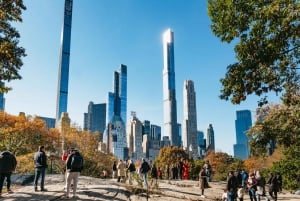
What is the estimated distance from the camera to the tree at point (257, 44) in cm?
1318

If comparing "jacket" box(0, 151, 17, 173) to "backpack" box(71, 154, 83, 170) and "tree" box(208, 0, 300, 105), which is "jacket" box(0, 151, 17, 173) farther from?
"tree" box(208, 0, 300, 105)

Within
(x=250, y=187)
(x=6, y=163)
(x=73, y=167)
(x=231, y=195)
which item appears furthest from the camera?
(x=250, y=187)

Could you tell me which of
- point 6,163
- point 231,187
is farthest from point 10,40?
point 231,187

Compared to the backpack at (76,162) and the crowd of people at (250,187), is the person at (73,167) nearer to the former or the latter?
the backpack at (76,162)

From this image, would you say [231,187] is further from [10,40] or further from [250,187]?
[10,40]

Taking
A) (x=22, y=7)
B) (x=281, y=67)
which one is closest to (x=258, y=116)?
(x=281, y=67)

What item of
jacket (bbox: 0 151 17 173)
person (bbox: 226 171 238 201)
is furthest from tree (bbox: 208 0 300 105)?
jacket (bbox: 0 151 17 173)

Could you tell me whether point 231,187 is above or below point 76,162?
below

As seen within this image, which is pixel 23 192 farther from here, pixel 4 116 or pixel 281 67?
pixel 4 116

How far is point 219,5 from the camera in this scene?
49.4ft

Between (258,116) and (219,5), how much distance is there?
2389 cm

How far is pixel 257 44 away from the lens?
46.2ft

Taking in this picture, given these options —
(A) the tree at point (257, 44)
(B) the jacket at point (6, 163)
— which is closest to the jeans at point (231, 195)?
(A) the tree at point (257, 44)

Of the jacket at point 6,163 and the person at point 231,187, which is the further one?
the person at point 231,187
